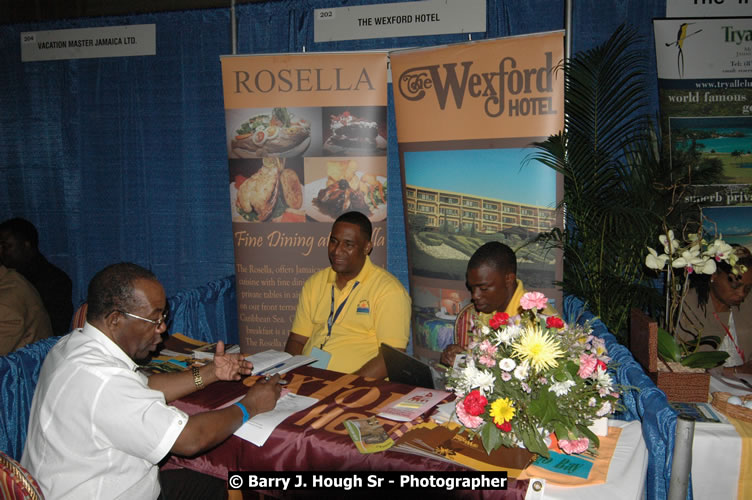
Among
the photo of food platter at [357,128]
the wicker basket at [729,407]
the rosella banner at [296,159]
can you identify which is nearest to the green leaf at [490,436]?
the wicker basket at [729,407]

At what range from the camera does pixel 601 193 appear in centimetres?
364

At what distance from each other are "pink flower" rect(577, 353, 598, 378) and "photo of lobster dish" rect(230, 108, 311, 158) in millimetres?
3230

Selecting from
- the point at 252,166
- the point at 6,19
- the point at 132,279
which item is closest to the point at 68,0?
the point at 6,19

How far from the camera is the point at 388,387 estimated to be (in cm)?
237

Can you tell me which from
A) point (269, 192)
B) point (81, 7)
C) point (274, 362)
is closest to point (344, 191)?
point (269, 192)

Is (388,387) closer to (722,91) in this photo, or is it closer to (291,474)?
(291,474)

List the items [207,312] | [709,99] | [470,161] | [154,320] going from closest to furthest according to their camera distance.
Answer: [154,320] → [470,161] → [709,99] → [207,312]

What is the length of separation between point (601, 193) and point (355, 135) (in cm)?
191

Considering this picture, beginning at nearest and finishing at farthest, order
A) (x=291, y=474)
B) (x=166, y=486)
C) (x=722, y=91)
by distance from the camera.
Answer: (x=291, y=474)
(x=166, y=486)
(x=722, y=91)

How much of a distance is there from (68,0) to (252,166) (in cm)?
315

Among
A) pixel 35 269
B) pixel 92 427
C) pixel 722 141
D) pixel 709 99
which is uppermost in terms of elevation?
pixel 709 99

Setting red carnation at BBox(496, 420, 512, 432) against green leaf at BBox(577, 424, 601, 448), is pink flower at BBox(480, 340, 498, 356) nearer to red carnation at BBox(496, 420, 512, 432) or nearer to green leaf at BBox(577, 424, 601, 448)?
red carnation at BBox(496, 420, 512, 432)

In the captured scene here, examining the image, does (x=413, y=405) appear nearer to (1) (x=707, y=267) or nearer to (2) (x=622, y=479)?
(2) (x=622, y=479)

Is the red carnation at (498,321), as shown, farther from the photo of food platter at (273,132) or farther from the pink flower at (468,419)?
the photo of food platter at (273,132)
